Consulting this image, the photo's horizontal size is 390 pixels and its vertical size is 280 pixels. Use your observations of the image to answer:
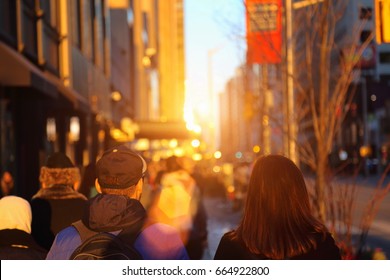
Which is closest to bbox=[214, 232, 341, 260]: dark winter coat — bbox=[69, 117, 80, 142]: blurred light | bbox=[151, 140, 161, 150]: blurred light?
bbox=[69, 117, 80, 142]: blurred light

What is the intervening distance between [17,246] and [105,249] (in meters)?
1.15

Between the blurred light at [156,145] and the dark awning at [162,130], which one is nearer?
the dark awning at [162,130]

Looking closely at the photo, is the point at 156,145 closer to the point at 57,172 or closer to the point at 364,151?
the point at 364,151

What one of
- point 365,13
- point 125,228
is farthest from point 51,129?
point 125,228

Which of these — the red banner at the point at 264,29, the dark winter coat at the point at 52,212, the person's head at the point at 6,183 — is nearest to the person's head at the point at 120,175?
the dark winter coat at the point at 52,212

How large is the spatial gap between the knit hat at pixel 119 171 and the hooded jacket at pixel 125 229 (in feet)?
0.57

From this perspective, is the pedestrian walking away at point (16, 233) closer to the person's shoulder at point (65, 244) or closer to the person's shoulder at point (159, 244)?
the person's shoulder at point (65, 244)

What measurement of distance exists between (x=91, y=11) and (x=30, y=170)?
16.6m

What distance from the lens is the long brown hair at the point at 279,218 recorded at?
11.2 ft

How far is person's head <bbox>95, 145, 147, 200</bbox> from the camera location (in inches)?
150

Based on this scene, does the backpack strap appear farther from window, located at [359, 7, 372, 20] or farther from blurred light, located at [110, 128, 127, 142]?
blurred light, located at [110, 128, 127, 142]

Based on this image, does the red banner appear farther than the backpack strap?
Yes

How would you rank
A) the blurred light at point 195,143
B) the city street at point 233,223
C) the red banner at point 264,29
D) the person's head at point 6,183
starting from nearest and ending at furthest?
the red banner at point 264,29
the person's head at point 6,183
the city street at point 233,223
the blurred light at point 195,143

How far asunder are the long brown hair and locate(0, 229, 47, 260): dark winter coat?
1353 mm
